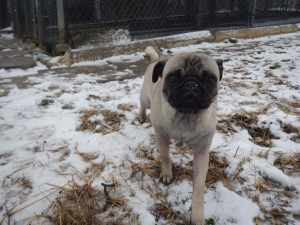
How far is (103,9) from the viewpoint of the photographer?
5691mm

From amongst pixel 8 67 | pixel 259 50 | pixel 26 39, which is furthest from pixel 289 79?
pixel 26 39

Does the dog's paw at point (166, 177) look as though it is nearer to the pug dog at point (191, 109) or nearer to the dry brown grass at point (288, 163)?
the pug dog at point (191, 109)

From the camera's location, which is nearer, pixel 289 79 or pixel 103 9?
pixel 289 79

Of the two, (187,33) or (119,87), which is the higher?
(187,33)

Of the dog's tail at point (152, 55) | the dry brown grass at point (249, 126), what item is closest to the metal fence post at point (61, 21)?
the dog's tail at point (152, 55)

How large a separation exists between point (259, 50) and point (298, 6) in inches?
197

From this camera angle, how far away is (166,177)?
1899 mm

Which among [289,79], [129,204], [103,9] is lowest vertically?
[129,204]

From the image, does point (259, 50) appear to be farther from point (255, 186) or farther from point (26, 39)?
point (26, 39)

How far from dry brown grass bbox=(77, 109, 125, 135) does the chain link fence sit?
3.06m

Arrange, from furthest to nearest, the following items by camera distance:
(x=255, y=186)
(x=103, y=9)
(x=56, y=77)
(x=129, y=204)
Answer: (x=103, y=9) → (x=56, y=77) → (x=255, y=186) → (x=129, y=204)

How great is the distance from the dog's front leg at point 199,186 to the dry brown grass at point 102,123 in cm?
110

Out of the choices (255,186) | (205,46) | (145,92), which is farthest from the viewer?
(205,46)

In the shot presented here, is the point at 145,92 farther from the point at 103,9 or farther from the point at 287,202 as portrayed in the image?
the point at 103,9
